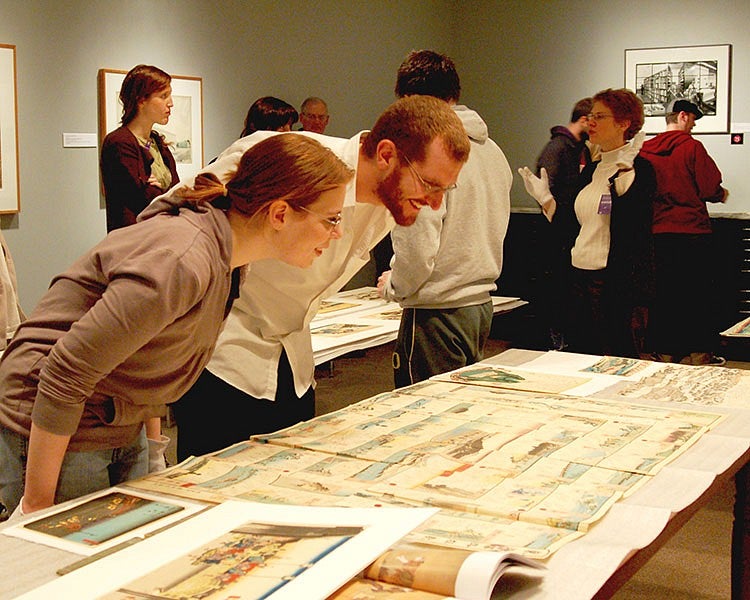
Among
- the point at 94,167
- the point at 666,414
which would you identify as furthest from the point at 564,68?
the point at 666,414

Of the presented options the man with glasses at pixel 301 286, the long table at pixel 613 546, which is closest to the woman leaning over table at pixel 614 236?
the man with glasses at pixel 301 286

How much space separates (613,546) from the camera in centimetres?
144

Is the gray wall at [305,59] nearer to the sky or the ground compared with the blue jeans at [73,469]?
nearer to the sky

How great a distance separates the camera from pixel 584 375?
2.73 meters

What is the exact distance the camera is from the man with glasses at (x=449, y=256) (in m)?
2.81

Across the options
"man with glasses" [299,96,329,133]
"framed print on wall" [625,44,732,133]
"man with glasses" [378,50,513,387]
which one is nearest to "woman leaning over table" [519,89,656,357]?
"man with glasses" [378,50,513,387]

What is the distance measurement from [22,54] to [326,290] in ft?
12.3

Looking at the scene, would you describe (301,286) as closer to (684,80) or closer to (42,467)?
(42,467)

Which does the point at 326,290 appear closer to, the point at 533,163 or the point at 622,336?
the point at 622,336

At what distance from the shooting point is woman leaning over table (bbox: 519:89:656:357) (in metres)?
4.11

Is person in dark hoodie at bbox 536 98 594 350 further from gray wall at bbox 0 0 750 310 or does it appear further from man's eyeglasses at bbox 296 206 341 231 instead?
man's eyeglasses at bbox 296 206 341 231

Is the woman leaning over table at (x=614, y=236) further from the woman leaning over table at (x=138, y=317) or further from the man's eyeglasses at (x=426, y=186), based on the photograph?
the woman leaning over table at (x=138, y=317)

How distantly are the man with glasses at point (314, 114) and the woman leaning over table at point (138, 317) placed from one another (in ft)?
17.7

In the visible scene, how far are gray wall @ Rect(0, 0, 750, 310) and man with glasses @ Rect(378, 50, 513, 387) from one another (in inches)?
123
